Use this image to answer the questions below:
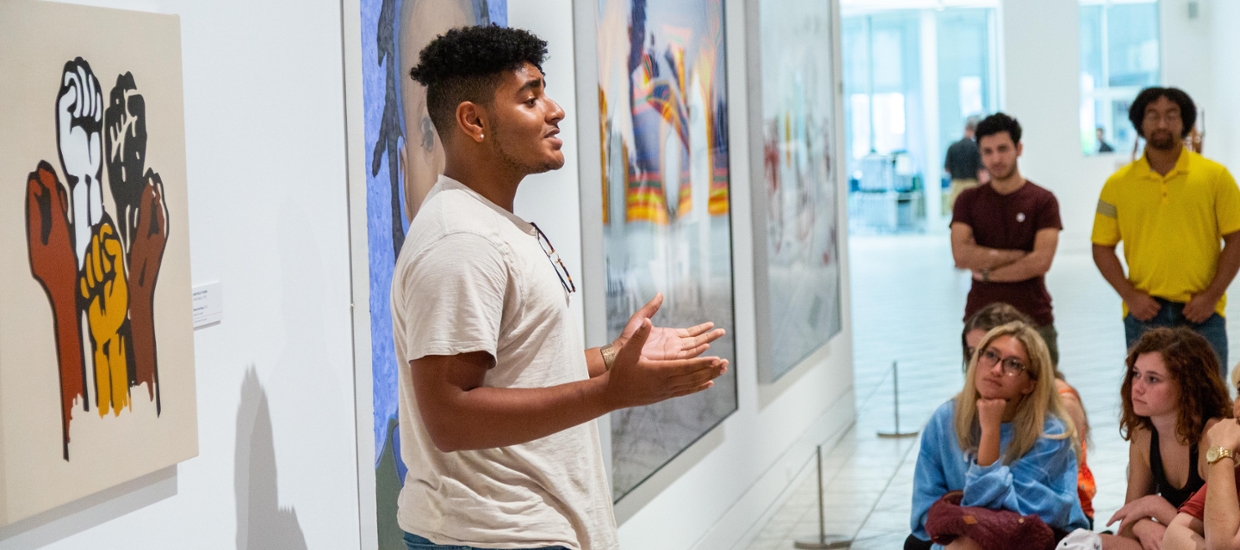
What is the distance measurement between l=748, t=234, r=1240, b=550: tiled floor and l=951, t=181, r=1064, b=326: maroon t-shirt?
0.86 metres

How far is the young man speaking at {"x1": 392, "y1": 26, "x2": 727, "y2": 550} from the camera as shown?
183cm

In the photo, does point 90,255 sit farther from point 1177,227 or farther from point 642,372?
point 1177,227

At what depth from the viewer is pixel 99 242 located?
192 cm

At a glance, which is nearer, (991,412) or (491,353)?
(491,353)

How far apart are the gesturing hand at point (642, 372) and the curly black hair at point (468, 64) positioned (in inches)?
20.0

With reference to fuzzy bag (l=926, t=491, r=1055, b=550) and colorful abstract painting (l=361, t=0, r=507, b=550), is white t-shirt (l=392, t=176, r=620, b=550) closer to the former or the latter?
colorful abstract painting (l=361, t=0, r=507, b=550)

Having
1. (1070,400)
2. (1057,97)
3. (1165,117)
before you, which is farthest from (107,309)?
(1057,97)

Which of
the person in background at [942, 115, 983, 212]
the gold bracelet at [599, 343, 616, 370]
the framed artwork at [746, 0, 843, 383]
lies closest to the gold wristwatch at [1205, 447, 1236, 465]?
the gold bracelet at [599, 343, 616, 370]

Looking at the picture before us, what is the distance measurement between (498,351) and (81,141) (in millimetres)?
708

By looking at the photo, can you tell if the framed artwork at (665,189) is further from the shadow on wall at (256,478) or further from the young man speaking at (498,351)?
the young man speaking at (498,351)

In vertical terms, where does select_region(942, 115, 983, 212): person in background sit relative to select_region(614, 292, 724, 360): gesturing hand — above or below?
above

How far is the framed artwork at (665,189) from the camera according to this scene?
159 inches

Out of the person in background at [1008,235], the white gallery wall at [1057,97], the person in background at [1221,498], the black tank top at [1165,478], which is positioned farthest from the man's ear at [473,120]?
the white gallery wall at [1057,97]

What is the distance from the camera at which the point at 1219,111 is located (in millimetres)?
21609
